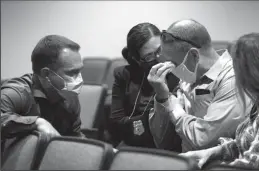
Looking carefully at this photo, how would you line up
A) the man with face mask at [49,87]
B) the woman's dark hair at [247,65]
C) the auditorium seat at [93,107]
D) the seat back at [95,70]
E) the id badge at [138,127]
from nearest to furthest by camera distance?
the woman's dark hair at [247,65]
the man with face mask at [49,87]
the id badge at [138,127]
the auditorium seat at [93,107]
the seat back at [95,70]

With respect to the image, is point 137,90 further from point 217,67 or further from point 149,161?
point 149,161

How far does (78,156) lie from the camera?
5.97 ft

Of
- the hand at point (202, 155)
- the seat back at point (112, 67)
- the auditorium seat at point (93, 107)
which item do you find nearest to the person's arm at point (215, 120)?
the hand at point (202, 155)

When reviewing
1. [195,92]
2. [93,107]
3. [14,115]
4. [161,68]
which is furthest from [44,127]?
[93,107]

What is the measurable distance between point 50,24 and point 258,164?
3.68 m

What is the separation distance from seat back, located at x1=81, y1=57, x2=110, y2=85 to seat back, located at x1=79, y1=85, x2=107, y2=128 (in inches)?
45.4

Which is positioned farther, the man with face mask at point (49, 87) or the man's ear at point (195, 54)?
the man with face mask at point (49, 87)

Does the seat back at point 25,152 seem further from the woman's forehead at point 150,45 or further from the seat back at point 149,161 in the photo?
the woman's forehead at point 150,45

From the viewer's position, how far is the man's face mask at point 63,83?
8.52 ft

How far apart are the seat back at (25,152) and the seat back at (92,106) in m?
1.17

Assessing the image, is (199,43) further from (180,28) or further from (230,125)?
(230,125)

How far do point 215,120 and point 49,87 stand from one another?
94cm

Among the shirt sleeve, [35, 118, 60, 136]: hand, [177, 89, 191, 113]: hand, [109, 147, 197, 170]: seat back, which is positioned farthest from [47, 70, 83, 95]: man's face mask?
[109, 147, 197, 170]: seat back

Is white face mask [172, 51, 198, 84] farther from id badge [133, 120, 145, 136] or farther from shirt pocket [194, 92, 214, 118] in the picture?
id badge [133, 120, 145, 136]
